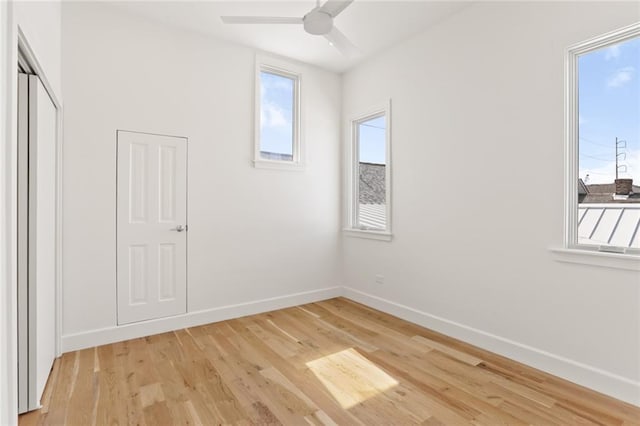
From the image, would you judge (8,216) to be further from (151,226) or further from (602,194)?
(602,194)

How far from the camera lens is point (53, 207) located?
8.87 feet

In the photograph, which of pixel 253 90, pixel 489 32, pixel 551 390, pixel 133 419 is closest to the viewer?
pixel 133 419

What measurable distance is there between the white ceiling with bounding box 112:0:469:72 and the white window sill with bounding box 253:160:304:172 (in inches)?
52.2

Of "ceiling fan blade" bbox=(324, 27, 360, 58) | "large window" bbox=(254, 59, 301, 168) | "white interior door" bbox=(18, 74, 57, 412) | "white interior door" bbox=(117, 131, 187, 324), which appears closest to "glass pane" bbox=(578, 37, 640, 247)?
"ceiling fan blade" bbox=(324, 27, 360, 58)

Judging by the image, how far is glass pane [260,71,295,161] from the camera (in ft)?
13.6

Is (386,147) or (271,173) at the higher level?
(386,147)

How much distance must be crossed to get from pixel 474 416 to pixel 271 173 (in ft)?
10.2

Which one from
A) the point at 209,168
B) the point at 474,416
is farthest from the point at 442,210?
the point at 209,168

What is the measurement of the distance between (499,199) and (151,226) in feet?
10.7

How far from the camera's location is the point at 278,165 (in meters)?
4.14

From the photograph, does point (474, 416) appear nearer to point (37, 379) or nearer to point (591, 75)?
point (591, 75)

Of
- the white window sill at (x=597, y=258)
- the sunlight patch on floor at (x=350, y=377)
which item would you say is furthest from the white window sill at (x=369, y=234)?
the white window sill at (x=597, y=258)

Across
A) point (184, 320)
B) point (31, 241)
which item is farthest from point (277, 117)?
point (31, 241)

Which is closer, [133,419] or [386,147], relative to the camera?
[133,419]
